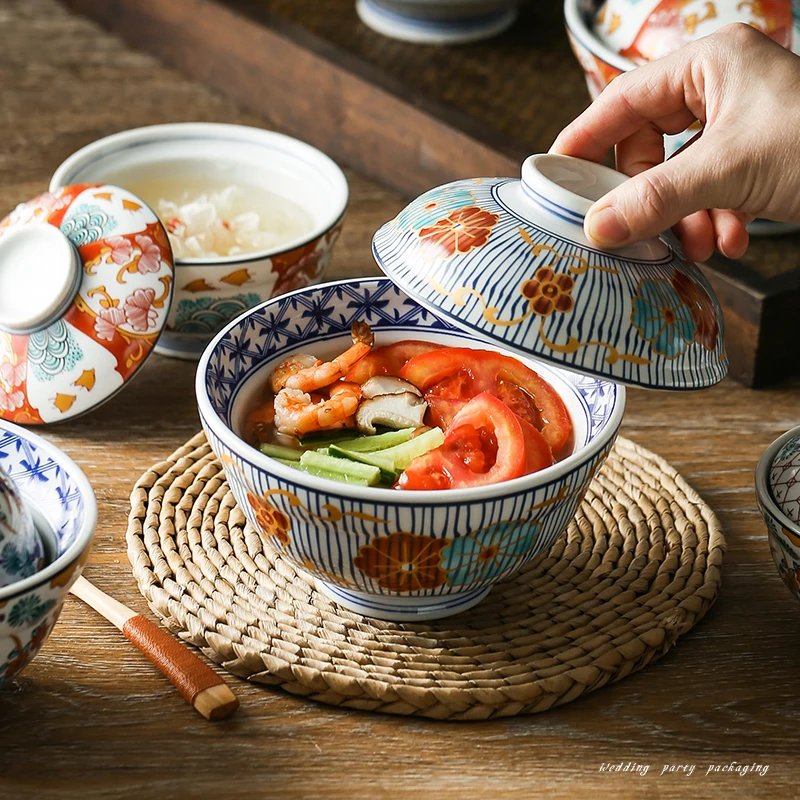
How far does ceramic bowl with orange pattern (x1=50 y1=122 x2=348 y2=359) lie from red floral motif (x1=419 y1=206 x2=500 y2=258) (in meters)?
0.48

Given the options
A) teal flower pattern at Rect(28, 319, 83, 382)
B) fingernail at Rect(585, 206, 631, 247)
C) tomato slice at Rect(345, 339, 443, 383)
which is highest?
fingernail at Rect(585, 206, 631, 247)

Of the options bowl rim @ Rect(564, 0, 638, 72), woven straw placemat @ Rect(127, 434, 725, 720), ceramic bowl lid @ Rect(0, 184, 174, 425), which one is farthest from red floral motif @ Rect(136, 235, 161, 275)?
bowl rim @ Rect(564, 0, 638, 72)

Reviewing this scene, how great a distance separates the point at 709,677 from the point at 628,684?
0.24 ft

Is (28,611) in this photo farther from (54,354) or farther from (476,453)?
(54,354)

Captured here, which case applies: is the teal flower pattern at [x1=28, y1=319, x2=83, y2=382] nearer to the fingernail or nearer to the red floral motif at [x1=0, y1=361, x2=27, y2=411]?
the red floral motif at [x1=0, y1=361, x2=27, y2=411]

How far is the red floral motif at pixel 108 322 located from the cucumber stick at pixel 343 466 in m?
0.37

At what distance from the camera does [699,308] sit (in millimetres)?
961

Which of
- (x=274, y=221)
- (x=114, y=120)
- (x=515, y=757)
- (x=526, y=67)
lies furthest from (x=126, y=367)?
(x=526, y=67)

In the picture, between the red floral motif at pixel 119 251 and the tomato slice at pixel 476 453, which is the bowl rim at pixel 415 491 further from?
the red floral motif at pixel 119 251

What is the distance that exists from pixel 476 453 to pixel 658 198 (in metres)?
0.26

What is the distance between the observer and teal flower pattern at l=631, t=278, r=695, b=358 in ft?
3.01

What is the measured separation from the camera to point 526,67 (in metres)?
2.08

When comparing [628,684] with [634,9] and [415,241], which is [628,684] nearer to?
[415,241]

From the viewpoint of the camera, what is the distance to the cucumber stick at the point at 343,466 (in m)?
0.97
